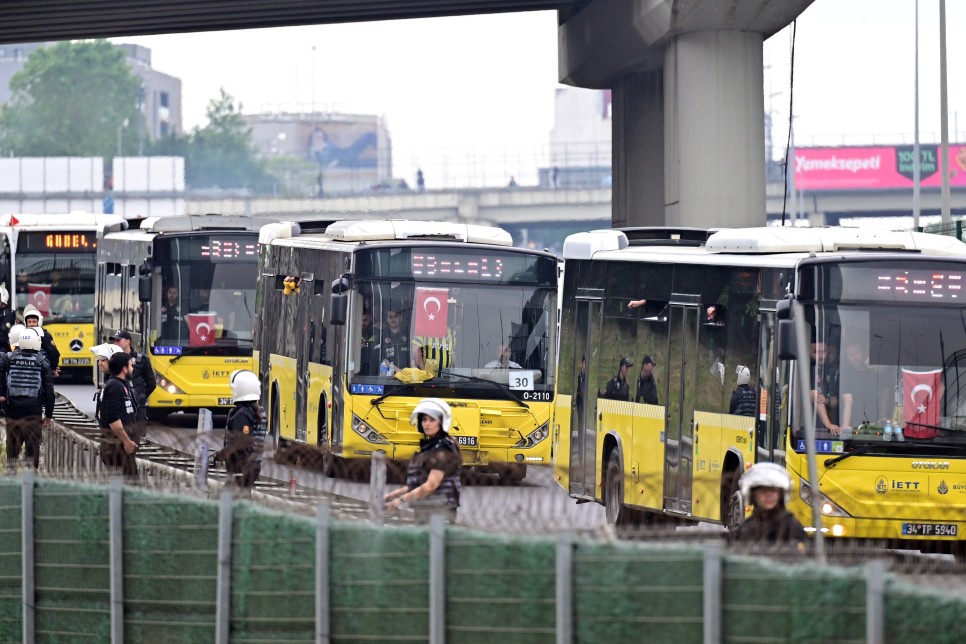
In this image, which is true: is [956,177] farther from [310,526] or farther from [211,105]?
[310,526]

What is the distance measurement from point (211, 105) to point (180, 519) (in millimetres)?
174596

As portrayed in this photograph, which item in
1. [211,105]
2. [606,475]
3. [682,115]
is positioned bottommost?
[606,475]

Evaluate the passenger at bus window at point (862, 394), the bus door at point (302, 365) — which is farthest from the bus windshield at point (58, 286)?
the passenger at bus window at point (862, 394)

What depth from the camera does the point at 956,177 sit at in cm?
14088

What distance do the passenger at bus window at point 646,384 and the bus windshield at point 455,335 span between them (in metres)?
3.92

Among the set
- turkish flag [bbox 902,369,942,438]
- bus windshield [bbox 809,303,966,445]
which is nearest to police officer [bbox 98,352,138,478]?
bus windshield [bbox 809,303,966,445]

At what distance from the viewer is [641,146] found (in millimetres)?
42875

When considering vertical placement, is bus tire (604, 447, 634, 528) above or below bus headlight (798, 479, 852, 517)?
below

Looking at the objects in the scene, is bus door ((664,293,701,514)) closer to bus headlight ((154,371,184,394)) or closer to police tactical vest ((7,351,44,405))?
police tactical vest ((7,351,44,405))

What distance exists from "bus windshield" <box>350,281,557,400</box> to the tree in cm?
15070

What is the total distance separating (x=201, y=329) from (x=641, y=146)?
1397cm

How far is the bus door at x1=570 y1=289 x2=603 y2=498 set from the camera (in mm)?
20750

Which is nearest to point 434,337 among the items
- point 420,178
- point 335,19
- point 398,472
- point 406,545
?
point 398,472

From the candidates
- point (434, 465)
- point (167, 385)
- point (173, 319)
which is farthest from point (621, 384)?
point (173, 319)
